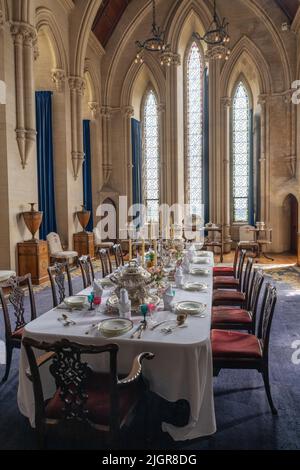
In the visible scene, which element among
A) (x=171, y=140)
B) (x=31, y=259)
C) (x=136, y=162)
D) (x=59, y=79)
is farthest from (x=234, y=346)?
(x=136, y=162)

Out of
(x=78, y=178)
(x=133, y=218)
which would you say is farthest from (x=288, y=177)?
(x=78, y=178)

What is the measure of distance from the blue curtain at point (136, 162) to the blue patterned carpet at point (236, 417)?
10.2 metres

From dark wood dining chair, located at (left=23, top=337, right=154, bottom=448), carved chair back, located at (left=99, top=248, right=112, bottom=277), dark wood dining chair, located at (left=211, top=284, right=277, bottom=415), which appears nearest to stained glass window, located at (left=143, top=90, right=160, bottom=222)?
carved chair back, located at (left=99, top=248, right=112, bottom=277)

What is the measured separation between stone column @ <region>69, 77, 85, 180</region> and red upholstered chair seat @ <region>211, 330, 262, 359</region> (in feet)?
28.6

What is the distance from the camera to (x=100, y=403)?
97.2 inches

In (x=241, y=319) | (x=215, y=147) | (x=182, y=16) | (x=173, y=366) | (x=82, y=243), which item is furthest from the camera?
(x=215, y=147)

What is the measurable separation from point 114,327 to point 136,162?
11.8 m

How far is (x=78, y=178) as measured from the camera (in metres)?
11.7

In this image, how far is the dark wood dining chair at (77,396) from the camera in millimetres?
2150

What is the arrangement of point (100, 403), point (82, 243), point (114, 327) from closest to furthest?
1. point (100, 403)
2. point (114, 327)
3. point (82, 243)

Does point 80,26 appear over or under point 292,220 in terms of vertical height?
over

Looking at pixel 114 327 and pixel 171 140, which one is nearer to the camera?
pixel 114 327

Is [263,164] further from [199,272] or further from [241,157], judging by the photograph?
[199,272]

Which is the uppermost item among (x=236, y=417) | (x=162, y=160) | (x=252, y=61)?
(x=252, y=61)
